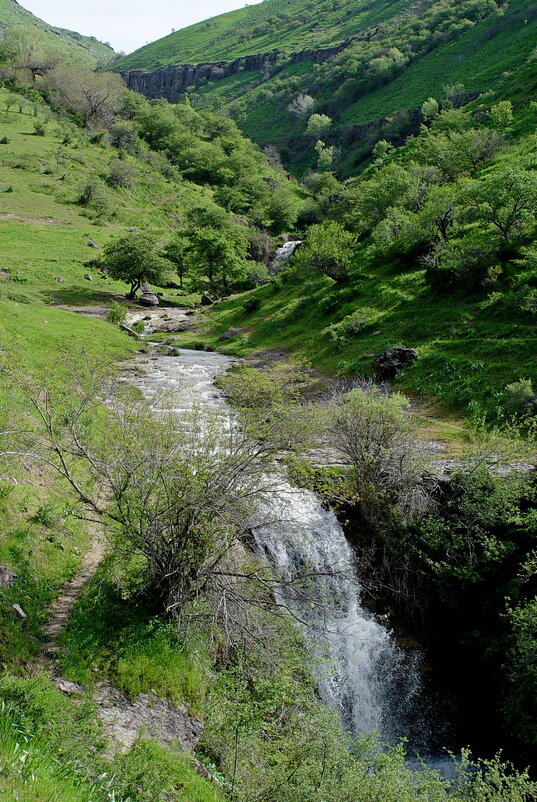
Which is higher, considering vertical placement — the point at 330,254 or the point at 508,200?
the point at 508,200

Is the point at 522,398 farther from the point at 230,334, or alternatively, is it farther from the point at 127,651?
the point at 230,334

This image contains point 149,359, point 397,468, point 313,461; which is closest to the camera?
point 397,468

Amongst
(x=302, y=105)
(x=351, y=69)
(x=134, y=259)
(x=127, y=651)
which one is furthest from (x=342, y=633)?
(x=351, y=69)

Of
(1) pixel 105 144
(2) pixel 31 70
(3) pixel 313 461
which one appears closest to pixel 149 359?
(3) pixel 313 461

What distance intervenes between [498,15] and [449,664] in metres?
126

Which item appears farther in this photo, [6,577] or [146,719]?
[6,577]

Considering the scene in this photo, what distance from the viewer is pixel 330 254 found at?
4003 cm

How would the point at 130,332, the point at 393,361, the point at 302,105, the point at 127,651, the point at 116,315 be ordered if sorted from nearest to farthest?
the point at 127,651, the point at 393,361, the point at 130,332, the point at 116,315, the point at 302,105

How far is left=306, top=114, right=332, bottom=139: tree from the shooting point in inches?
4525

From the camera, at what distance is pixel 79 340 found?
2783cm

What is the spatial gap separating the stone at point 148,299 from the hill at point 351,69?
63.1m

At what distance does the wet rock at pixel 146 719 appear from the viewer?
8.95m

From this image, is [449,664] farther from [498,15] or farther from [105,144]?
[498,15]

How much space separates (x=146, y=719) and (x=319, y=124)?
A: 129513 millimetres
